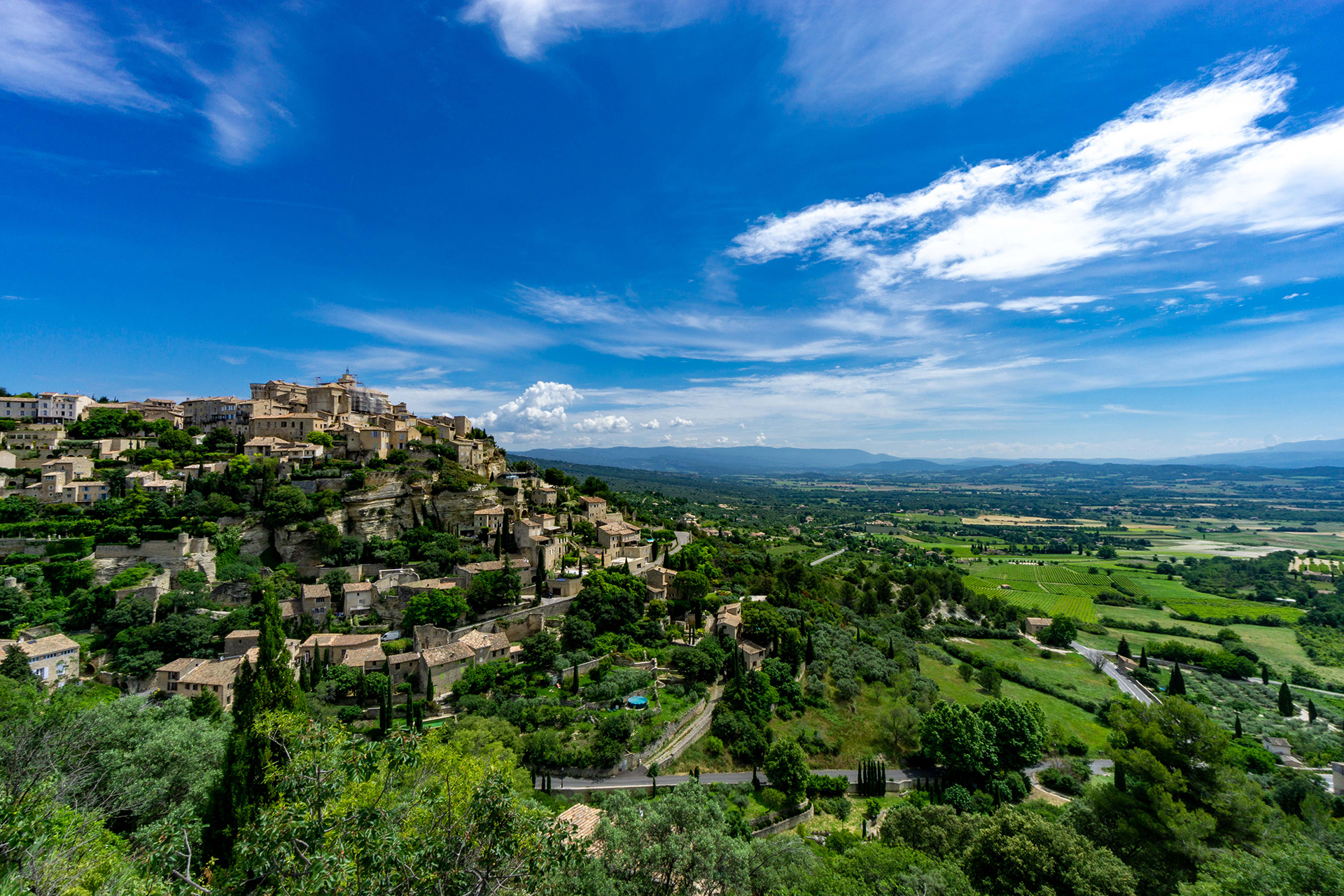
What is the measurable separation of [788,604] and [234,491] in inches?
1898

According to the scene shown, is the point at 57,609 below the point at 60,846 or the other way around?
below

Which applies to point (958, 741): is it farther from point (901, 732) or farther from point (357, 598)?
point (357, 598)

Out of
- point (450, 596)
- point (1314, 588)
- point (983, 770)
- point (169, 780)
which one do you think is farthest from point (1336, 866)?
point (1314, 588)

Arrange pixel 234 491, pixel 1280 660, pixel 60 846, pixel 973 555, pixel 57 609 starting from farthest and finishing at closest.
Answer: pixel 973 555
pixel 1280 660
pixel 234 491
pixel 57 609
pixel 60 846

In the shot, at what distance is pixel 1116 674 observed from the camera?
4666 cm

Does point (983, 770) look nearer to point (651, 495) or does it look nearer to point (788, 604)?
point (788, 604)

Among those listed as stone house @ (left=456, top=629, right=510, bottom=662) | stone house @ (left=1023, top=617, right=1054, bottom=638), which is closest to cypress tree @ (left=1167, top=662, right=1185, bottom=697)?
stone house @ (left=1023, top=617, right=1054, bottom=638)

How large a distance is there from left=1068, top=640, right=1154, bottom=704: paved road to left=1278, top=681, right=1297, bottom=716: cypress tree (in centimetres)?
700

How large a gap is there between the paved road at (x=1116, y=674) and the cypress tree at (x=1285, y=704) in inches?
276

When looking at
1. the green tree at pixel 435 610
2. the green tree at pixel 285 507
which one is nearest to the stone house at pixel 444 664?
the green tree at pixel 435 610

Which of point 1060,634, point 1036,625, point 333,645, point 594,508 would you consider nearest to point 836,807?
point 333,645

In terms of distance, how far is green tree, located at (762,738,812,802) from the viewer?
83.2 feet

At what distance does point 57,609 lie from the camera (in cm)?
2953

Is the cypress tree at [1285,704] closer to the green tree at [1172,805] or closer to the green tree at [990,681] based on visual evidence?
the green tree at [990,681]
